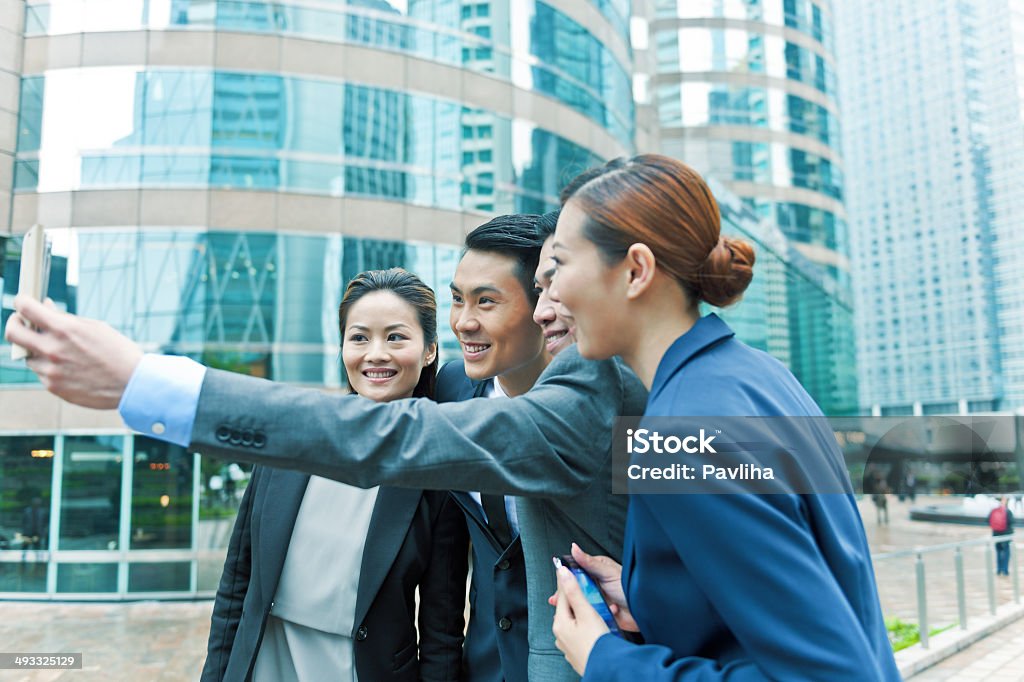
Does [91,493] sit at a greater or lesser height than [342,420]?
lesser

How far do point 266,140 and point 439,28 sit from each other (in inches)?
134

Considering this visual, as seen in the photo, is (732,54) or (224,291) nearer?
(224,291)

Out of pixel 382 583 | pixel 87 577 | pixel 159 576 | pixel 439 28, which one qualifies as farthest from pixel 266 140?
pixel 382 583

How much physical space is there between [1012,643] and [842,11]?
28.4 meters

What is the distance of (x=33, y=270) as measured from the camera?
0.79 meters

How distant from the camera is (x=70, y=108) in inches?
366

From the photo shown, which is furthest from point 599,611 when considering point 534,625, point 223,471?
point 223,471

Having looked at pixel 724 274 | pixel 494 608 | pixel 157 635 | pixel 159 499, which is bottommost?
pixel 157 635

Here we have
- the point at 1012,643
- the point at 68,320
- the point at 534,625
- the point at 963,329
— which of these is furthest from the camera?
the point at 963,329

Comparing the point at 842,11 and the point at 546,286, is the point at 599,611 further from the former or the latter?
the point at 842,11

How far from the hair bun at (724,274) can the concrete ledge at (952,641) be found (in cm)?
547

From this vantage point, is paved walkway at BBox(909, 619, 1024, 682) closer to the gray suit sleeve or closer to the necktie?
the necktie

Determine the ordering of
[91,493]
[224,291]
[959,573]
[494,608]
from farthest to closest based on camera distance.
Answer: [224,291] < [91,493] < [959,573] < [494,608]
